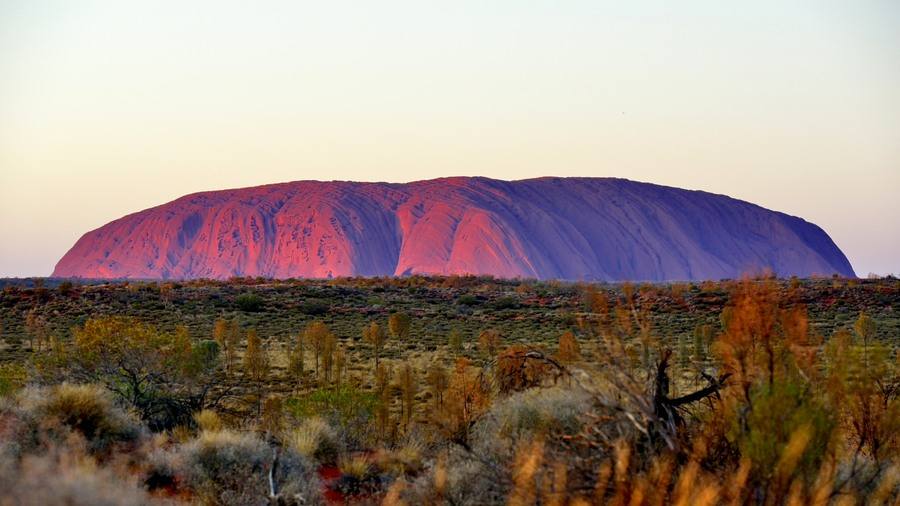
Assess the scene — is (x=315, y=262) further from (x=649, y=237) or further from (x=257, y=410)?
(x=257, y=410)

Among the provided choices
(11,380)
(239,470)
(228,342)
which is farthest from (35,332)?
(239,470)

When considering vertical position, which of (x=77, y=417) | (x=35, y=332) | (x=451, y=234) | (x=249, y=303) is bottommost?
(x=35, y=332)

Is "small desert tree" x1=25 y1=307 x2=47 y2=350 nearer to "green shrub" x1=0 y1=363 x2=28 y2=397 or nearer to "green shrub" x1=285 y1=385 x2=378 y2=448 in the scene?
"green shrub" x1=0 y1=363 x2=28 y2=397

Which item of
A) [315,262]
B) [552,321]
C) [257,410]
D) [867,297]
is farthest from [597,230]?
[257,410]

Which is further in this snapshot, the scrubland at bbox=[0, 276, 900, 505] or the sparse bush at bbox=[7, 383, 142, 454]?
the sparse bush at bbox=[7, 383, 142, 454]

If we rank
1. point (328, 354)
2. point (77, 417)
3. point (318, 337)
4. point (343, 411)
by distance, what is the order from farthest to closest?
point (318, 337) → point (328, 354) → point (343, 411) → point (77, 417)

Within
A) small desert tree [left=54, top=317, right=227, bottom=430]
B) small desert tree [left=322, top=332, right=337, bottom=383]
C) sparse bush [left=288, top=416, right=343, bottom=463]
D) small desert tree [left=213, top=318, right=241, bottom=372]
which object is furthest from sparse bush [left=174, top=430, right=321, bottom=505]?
small desert tree [left=213, top=318, right=241, bottom=372]

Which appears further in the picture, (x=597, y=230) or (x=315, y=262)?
(x=597, y=230)

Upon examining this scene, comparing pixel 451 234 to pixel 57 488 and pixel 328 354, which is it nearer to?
pixel 328 354
